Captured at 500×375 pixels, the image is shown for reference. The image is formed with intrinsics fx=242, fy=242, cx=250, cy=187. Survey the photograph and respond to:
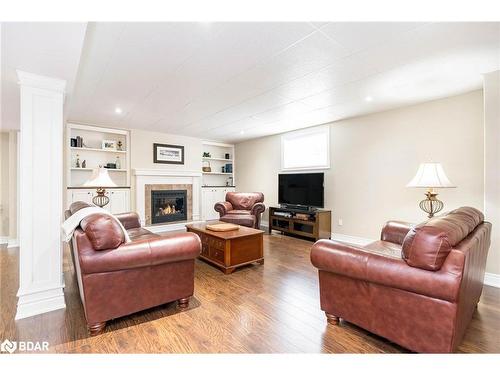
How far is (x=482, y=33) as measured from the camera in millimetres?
1977

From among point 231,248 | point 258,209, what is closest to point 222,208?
point 258,209

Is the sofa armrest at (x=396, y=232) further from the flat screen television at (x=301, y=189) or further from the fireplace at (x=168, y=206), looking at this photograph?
the fireplace at (x=168, y=206)

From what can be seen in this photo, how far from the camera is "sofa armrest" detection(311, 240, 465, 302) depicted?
1317 mm

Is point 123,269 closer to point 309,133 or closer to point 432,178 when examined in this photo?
point 432,178

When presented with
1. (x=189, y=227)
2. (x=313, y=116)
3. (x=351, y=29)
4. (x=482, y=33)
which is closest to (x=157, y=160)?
(x=189, y=227)

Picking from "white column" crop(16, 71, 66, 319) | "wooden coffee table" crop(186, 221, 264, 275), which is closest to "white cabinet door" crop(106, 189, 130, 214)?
"wooden coffee table" crop(186, 221, 264, 275)

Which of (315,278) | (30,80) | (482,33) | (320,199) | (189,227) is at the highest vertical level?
(482,33)

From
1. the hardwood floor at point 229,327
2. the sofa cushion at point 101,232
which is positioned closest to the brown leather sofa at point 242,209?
the hardwood floor at point 229,327

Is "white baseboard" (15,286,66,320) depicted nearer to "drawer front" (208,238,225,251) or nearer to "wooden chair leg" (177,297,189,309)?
"wooden chair leg" (177,297,189,309)

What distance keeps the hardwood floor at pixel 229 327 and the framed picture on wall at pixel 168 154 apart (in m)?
3.62

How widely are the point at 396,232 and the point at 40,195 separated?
3526 millimetres

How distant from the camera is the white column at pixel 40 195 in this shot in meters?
2.03
